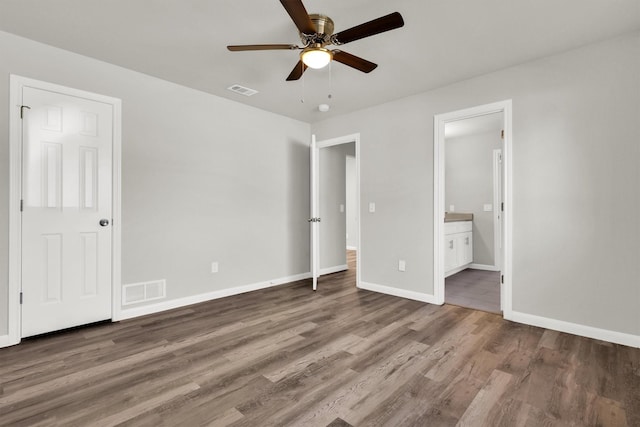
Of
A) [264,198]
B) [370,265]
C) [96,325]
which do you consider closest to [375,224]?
[370,265]

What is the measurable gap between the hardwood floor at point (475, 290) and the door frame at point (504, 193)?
31cm

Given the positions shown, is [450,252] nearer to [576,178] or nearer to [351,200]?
[576,178]

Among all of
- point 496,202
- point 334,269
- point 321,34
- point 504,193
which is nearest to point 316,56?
point 321,34

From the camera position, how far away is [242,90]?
11.8 ft

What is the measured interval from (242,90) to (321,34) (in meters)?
1.82

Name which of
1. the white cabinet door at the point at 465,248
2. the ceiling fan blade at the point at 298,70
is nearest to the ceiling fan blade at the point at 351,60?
the ceiling fan blade at the point at 298,70

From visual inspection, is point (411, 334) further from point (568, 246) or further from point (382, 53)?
point (382, 53)

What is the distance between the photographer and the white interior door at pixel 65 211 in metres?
2.61

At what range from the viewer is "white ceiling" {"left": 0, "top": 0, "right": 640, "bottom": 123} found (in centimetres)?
215

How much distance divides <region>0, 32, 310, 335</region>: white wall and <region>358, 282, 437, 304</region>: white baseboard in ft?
3.94

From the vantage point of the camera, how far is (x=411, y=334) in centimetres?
269

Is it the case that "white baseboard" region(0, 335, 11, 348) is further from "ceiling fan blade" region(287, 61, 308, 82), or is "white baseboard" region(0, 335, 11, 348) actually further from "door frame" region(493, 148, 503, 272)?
"door frame" region(493, 148, 503, 272)

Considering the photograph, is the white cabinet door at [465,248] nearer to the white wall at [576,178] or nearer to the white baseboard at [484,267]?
the white baseboard at [484,267]

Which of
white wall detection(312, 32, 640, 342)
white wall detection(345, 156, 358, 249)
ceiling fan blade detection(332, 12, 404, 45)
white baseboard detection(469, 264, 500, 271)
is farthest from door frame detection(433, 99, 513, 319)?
white wall detection(345, 156, 358, 249)
